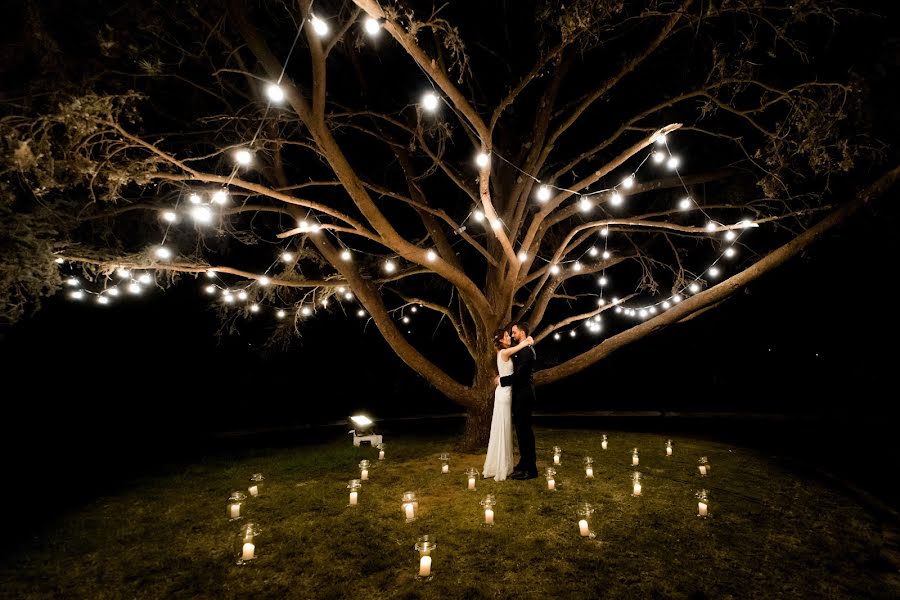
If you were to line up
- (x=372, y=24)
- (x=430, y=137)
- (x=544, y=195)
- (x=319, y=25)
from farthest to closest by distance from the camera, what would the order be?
1. (x=430, y=137)
2. (x=544, y=195)
3. (x=319, y=25)
4. (x=372, y=24)

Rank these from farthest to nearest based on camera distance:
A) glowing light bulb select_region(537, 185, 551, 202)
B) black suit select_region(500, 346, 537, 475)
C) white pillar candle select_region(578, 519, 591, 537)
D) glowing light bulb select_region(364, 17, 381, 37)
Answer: glowing light bulb select_region(537, 185, 551, 202), black suit select_region(500, 346, 537, 475), white pillar candle select_region(578, 519, 591, 537), glowing light bulb select_region(364, 17, 381, 37)

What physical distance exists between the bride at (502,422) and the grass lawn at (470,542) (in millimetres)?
214

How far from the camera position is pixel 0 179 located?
4.36 meters

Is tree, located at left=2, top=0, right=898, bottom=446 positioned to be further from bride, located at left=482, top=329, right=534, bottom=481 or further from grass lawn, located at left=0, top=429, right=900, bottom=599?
grass lawn, located at left=0, top=429, right=900, bottom=599

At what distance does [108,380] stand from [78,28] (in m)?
8.82

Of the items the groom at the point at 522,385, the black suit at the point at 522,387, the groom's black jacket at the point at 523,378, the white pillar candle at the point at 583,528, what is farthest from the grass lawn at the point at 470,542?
the groom's black jacket at the point at 523,378

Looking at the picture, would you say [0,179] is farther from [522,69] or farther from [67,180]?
[522,69]

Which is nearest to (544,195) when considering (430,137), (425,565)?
(430,137)

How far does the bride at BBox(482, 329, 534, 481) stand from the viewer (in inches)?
197

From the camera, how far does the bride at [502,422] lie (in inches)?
197

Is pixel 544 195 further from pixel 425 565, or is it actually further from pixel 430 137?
pixel 425 565

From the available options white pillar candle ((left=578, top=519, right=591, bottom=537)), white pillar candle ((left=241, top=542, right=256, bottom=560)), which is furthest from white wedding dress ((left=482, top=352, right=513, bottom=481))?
white pillar candle ((left=241, top=542, right=256, bottom=560))

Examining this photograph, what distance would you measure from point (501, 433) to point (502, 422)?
13 cm

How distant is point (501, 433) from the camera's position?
502cm
